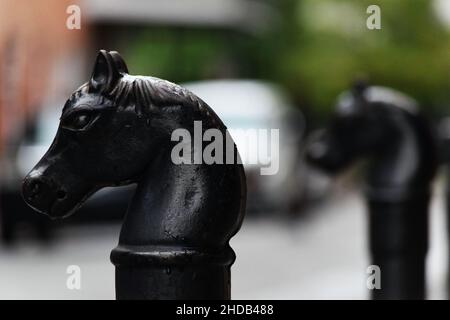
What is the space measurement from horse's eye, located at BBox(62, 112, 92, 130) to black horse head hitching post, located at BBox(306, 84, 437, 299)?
217 cm

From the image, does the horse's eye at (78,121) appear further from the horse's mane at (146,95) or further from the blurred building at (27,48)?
the blurred building at (27,48)

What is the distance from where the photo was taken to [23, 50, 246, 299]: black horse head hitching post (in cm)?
271

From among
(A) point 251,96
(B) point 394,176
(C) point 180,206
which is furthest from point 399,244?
(A) point 251,96

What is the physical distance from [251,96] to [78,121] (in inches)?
→ 597

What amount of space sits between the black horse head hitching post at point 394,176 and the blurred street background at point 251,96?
36 centimetres

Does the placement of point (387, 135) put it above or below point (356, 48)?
below

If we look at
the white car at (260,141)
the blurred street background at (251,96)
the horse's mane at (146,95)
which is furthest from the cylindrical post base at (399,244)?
the white car at (260,141)

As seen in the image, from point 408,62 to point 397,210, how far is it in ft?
98.4

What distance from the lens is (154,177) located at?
2752mm

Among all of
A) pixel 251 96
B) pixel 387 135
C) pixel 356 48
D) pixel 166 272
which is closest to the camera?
pixel 166 272

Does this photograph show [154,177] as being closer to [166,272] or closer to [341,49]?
[166,272]

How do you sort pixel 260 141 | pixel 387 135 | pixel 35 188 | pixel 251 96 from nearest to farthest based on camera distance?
pixel 35 188 < pixel 387 135 < pixel 260 141 < pixel 251 96

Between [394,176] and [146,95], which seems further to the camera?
[394,176]

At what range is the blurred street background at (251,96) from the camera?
906 centimetres
